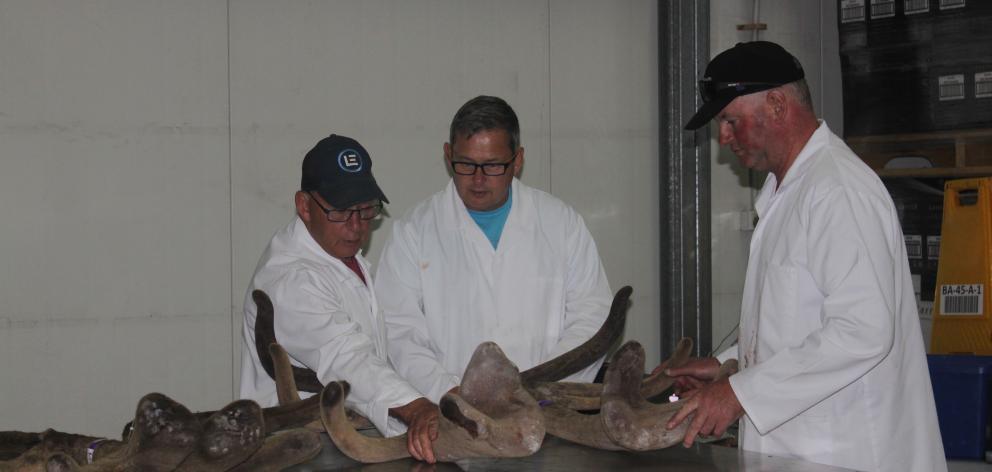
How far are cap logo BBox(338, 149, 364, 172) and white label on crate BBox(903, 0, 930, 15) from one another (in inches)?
110

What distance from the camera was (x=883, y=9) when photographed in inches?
177

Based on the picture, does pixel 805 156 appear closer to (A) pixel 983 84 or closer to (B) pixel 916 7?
(A) pixel 983 84

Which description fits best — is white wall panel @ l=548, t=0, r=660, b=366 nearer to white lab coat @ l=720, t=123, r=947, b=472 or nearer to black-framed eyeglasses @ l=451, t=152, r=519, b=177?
black-framed eyeglasses @ l=451, t=152, r=519, b=177

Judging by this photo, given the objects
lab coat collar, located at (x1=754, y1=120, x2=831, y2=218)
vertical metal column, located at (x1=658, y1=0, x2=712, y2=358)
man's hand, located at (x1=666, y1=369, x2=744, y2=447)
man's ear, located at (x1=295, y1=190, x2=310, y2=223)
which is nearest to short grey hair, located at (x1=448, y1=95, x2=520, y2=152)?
man's ear, located at (x1=295, y1=190, x2=310, y2=223)

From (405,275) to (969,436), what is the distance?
247cm

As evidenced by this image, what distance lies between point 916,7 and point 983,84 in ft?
1.35

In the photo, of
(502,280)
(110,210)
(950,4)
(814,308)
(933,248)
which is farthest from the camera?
(933,248)

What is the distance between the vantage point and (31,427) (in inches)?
155

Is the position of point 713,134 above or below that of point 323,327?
above

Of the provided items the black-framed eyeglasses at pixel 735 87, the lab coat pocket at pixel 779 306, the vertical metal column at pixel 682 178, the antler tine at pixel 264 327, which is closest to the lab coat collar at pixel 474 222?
the antler tine at pixel 264 327

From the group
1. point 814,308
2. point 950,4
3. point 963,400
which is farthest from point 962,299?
point 814,308

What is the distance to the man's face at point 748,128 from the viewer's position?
2271mm

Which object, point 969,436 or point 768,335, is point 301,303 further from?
point 969,436

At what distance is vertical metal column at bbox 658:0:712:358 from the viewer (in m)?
4.86
